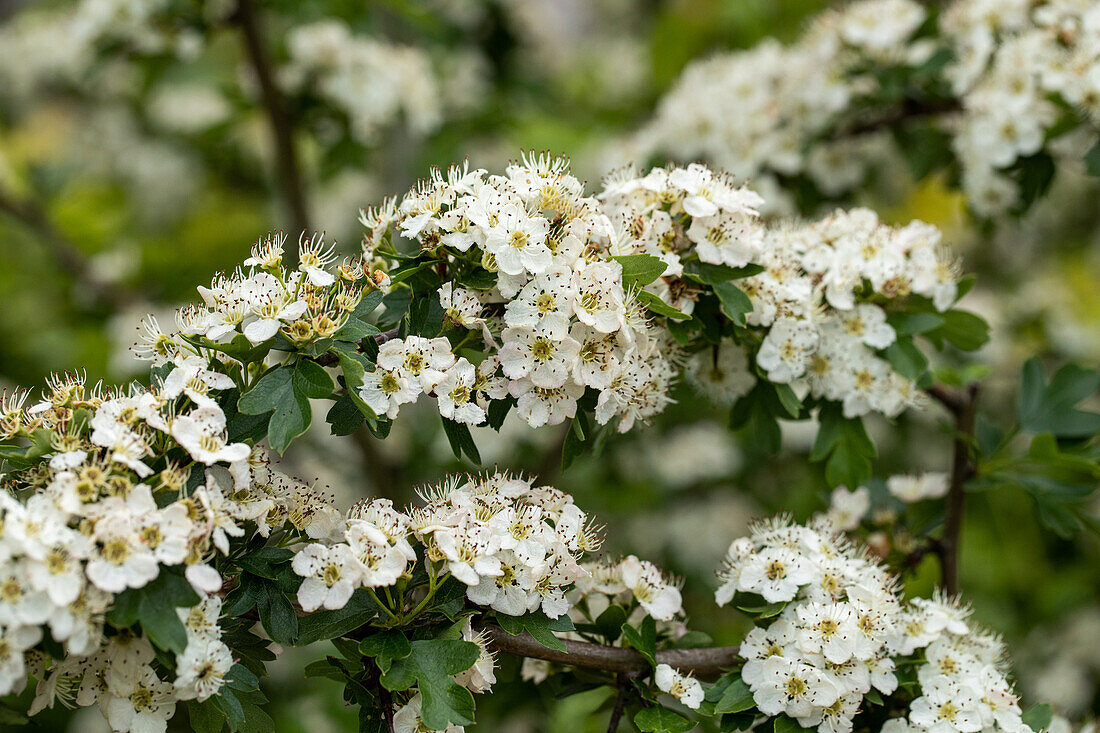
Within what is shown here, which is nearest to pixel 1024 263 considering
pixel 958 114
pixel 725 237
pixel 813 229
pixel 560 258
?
pixel 958 114

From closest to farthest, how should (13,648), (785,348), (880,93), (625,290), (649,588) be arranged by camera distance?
(13,648)
(625,290)
(649,588)
(785,348)
(880,93)

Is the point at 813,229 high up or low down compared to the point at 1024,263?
down

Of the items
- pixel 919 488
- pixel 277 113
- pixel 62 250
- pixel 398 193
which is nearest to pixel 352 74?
pixel 277 113

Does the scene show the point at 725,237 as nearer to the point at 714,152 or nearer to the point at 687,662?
the point at 687,662

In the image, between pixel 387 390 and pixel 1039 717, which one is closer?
Result: pixel 387 390

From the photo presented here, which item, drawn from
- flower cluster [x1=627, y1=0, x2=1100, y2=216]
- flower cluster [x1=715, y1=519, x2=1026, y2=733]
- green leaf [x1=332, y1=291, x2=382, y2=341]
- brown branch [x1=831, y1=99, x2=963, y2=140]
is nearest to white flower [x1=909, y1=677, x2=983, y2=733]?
flower cluster [x1=715, y1=519, x2=1026, y2=733]

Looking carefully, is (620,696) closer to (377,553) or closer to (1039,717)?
(377,553)

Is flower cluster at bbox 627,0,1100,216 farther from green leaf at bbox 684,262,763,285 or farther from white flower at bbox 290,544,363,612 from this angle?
white flower at bbox 290,544,363,612
